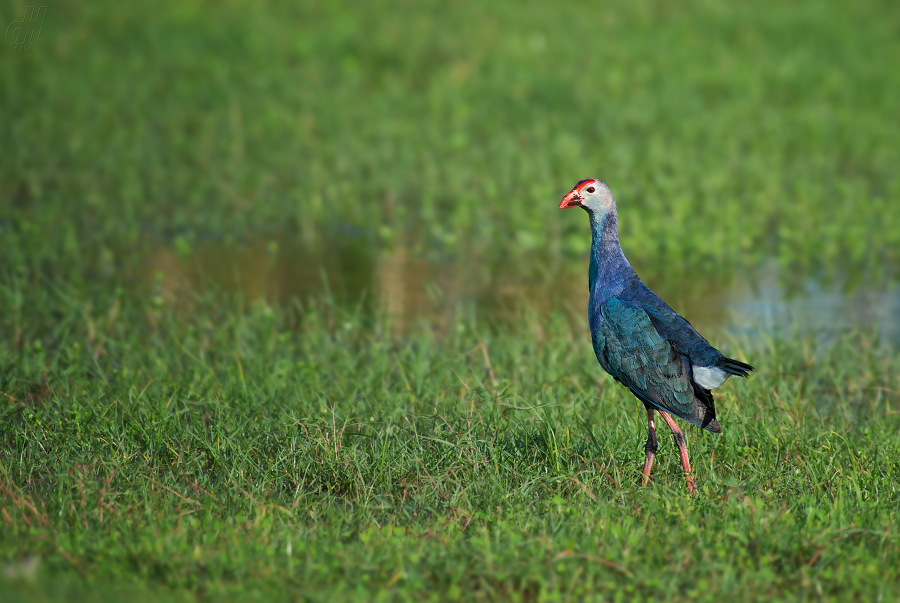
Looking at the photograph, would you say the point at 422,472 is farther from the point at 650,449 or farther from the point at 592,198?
the point at 592,198

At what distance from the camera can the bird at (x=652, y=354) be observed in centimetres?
430

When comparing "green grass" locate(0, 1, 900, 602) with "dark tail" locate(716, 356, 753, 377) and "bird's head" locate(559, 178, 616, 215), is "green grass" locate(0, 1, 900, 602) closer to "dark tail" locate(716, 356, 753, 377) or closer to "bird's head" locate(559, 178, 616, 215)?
"dark tail" locate(716, 356, 753, 377)

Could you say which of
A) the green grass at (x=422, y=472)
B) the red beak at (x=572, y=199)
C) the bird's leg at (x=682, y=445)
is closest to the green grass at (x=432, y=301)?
the green grass at (x=422, y=472)

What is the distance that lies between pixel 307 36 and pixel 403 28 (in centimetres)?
129

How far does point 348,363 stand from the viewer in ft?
19.1

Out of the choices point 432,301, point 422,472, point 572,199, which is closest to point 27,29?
point 432,301

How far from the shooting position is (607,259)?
468 cm

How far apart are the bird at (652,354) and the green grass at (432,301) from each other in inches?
11.3

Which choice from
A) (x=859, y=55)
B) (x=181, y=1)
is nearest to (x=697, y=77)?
(x=859, y=55)

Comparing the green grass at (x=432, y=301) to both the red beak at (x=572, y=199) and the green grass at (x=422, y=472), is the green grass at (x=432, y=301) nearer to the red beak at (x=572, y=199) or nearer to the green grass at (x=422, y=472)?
the green grass at (x=422, y=472)

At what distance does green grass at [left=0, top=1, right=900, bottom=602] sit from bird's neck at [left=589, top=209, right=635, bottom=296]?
0.63m

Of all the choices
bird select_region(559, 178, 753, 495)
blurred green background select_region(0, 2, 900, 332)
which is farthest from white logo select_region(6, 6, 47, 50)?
bird select_region(559, 178, 753, 495)

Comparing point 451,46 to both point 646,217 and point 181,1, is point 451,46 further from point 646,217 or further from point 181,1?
point 646,217

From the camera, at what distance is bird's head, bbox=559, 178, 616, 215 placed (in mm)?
4715
